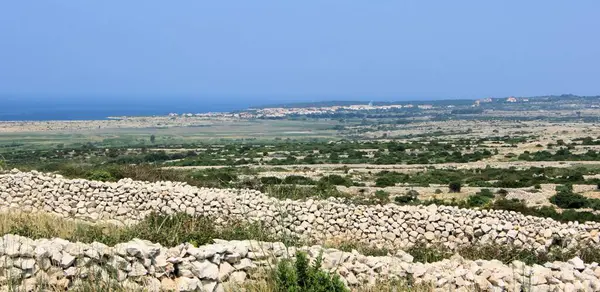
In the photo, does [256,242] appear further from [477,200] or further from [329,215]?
[477,200]

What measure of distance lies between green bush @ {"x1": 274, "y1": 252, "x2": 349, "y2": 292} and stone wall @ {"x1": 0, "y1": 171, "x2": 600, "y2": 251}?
7.44 metres

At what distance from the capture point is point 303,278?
6.68 m

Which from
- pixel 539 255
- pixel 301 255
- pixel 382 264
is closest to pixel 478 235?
pixel 539 255

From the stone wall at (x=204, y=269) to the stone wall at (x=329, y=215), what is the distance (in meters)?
6.02

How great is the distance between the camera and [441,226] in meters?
15.4

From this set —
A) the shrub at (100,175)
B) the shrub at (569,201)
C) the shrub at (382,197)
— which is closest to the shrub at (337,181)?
the shrub at (382,197)

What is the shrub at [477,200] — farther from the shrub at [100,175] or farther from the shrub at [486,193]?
the shrub at [100,175]

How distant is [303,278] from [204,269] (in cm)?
155

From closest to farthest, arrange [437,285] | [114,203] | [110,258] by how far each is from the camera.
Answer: [110,258], [437,285], [114,203]

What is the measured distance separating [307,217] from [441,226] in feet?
12.0

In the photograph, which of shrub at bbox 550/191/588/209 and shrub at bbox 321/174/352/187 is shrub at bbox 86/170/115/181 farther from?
shrub at bbox 550/191/588/209

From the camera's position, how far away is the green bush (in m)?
6.54

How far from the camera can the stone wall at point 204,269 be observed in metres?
7.21

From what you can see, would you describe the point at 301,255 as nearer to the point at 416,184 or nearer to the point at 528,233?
the point at 528,233
